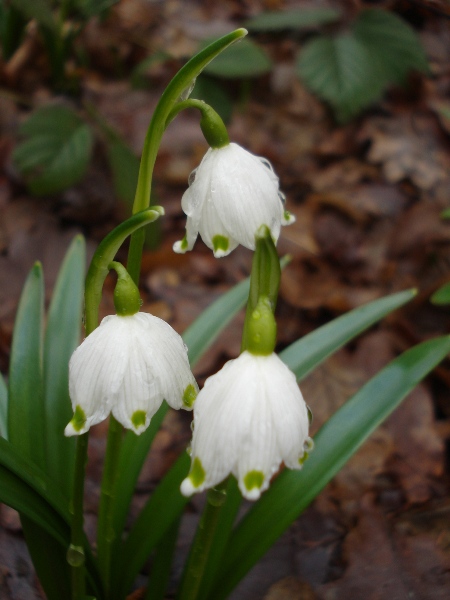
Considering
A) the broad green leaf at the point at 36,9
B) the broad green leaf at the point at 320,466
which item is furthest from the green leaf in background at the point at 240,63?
the broad green leaf at the point at 320,466

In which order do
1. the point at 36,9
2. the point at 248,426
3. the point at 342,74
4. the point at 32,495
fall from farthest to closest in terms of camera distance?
the point at 342,74 → the point at 36,9 → the point at 32,495 → the point at 248,426

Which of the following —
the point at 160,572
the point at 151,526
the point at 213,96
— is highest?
the point at 213,96

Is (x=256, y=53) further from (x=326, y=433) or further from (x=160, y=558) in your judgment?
(x=160, y=558)

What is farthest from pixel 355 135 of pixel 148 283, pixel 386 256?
pixel 148 283

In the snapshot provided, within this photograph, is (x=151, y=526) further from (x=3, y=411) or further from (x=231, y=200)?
(x=231, y=200)

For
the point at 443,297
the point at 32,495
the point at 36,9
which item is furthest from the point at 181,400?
the point at 36,9

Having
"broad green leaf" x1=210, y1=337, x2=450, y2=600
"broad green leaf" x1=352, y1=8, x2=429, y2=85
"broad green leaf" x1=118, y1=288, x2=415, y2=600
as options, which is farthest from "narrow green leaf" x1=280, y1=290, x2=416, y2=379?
"broad green leaf" x1=352, y1=8, x2=429, y2=85
